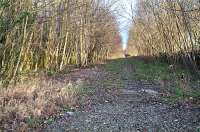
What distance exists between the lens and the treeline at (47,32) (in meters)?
12.4

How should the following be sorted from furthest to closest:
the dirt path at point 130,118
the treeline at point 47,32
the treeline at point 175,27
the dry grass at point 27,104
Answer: the treeline at point 175,27 < the treeline at point 47,32 < the dry grass at point 27,104 < the dirt path at point 130,118

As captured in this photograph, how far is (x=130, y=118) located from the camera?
878 centimetres

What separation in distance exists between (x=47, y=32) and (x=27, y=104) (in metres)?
12.1

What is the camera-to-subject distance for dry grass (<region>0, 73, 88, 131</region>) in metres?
8.31

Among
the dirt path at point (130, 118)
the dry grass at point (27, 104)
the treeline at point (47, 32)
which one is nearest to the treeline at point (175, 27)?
the dirt path at point (130, 118)

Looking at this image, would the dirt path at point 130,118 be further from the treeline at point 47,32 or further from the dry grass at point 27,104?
the treeline at point 47,32

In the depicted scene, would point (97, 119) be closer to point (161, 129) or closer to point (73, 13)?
point (161, 129)

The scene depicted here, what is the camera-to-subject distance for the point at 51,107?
941 centimetres

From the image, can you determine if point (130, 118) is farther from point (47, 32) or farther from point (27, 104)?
point (47, 32)

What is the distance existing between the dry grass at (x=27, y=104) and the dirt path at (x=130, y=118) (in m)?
0.57

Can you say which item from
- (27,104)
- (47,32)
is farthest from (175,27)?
(27,104)

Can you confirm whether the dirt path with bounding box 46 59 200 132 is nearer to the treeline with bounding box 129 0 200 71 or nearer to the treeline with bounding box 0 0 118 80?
the treeline with bounding box 129 0 200 71

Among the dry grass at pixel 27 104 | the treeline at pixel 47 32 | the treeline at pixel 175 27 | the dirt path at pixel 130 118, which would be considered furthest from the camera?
the treeline at pixel 175 27

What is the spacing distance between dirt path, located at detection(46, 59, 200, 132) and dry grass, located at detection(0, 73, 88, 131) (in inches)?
22.4
